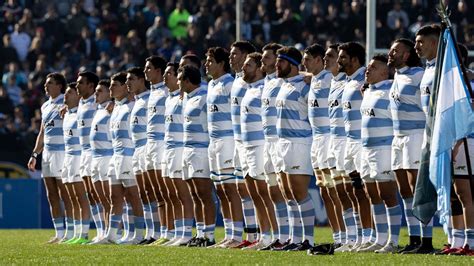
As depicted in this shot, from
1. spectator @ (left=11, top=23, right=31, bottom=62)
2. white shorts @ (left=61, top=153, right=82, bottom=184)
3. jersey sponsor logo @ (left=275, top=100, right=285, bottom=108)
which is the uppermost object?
spectator @ (left=11, top=23, right=31, bottom=62)

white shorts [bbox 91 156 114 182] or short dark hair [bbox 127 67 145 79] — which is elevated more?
short dark hair [bbox 127 67 145 79]

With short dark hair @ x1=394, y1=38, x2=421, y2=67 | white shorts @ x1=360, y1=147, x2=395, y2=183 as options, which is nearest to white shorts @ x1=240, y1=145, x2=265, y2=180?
white shorts @ x1=360, y1=147, x2=395, y2=183

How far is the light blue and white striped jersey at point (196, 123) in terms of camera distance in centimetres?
2088

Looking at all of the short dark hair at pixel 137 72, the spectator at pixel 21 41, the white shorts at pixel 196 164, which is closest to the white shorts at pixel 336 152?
the white shorts at pixel 196 164

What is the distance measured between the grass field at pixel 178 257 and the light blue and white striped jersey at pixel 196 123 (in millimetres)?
1625

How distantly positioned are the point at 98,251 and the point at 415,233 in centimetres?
406

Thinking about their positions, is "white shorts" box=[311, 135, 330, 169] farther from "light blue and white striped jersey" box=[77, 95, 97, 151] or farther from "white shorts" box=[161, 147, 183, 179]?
"light blue and white striped jersey" box=[77, 95, 97, 151]

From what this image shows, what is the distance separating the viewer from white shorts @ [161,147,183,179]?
21125mm

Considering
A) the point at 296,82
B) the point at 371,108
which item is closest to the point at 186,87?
the point at 296,82

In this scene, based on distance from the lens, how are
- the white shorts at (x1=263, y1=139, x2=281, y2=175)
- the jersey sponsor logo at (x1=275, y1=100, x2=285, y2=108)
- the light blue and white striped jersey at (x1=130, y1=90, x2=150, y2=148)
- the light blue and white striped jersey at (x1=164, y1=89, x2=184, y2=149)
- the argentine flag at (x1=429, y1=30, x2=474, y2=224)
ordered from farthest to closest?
1. the light blue and white striped jersey at (x1=130, y1=90, x2=150, y2=148)
2. the light blue and white striped jersey at (x1=164, y1=89, x2=184, y2=149)
3. the white shorts at (x1=263, y1=139, x2=281, y2=175)
4. the jersey sponsor logo at (x1=275, y1=100, x2=285, y2=108)
5. the argentine flag at (x1=429, y1=30, x2=474, y2=224)

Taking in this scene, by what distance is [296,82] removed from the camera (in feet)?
61.9

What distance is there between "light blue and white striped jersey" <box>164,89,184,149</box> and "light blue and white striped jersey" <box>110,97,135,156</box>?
57.6 inches

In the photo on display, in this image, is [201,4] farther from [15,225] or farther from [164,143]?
[164,143]

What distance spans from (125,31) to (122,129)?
14.3m
